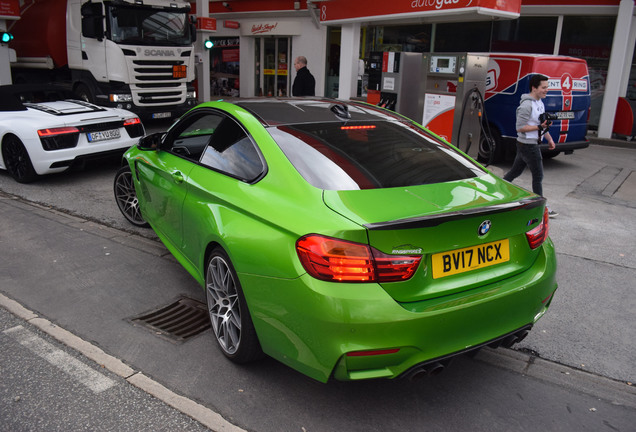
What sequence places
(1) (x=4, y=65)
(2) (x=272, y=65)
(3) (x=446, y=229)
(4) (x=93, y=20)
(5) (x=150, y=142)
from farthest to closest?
1. (2) (x=272, y=65)
2. (1) (x=4, y=65)
3. (4) (x=93, y=20)
4. (5) (x=150, y=142)
5. (3) (x=446, y=229)

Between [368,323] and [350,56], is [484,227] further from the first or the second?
[350,56]

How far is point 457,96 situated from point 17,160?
683 cm

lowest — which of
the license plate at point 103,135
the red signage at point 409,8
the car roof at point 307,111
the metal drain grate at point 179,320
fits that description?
the metal drain grate at point 179,320

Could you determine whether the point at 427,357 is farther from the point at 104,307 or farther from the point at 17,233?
the point at 17,233

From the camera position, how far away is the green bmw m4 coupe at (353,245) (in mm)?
2527

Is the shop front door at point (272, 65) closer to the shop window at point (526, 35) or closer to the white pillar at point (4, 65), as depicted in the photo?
the shop window at point (526, 35)

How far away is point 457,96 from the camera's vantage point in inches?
352

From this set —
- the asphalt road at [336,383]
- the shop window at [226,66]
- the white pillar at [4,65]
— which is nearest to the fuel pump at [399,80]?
the asphalt road at [336,383]


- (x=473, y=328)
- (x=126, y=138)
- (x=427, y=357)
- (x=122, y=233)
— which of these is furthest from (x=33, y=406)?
(x=126, y=138)

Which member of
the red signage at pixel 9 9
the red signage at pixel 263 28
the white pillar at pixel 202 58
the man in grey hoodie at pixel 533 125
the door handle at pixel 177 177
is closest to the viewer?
the door handle at pixel 177 177

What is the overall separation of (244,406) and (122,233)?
3.44m

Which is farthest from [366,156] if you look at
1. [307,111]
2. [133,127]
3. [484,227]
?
[133,127]

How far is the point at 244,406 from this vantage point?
9.77 feet

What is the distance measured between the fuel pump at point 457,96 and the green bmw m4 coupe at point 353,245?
212 inches
